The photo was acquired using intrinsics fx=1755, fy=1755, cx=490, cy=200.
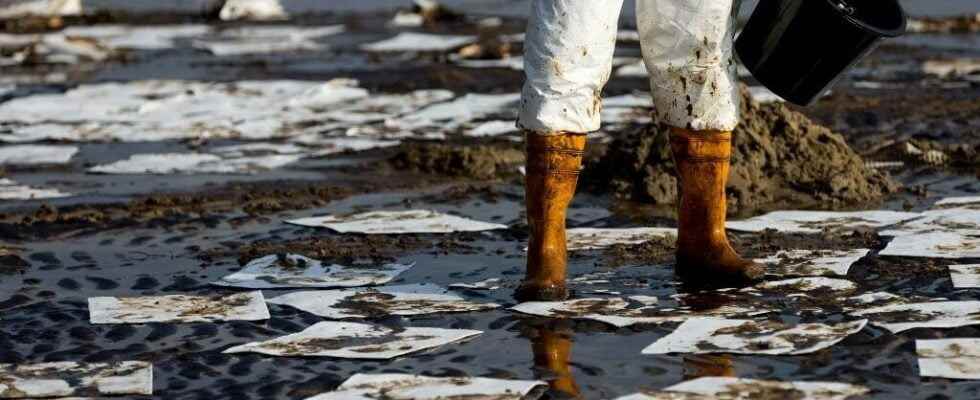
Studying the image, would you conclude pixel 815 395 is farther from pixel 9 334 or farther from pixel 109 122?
pixel 109 122

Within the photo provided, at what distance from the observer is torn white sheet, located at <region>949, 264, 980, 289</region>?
4.52 meters

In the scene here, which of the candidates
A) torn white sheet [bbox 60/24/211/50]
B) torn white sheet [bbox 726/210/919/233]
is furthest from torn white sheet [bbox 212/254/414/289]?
torn white sheet [bbox 60/24/211/50]

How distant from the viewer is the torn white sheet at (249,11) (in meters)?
16.8

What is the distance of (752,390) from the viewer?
3553mm

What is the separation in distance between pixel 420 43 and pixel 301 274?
898 centimetres

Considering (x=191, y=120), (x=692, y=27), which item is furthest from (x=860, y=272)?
(x=191, y=120)

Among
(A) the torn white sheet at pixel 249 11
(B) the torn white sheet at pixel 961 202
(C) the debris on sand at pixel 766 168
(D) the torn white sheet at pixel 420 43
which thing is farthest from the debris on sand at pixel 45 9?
(B) the torn white sheet at pixel 961 202

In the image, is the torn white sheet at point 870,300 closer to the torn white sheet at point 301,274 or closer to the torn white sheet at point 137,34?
the torn white sheet at point 301,274

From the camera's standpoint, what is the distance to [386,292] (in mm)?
4750

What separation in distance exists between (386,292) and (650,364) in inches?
44.1

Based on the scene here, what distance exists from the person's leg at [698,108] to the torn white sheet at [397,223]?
118 cm

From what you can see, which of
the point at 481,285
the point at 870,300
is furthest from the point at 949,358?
the point at 481,285

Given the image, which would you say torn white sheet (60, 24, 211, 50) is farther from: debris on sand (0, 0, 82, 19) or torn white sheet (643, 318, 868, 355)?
torn white sheet (643, 318, 868, 355)

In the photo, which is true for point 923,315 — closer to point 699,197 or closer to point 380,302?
point 699,197
